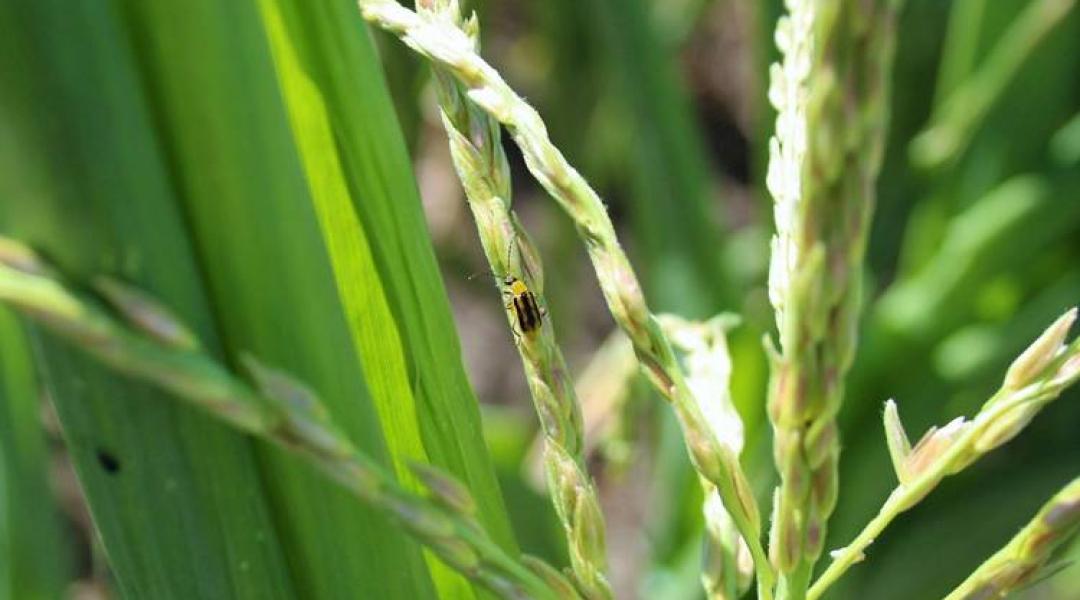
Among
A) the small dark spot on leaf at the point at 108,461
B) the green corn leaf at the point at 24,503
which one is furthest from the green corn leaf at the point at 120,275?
the green corn leaf at the point at 24,503

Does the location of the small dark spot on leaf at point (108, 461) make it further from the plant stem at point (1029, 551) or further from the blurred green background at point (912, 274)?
the blurred green background at point (912, 274)

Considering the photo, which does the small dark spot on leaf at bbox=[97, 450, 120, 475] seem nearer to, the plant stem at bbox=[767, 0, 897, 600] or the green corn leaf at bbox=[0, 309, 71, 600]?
the plant stem at bbox=[767, 0, 897, 600]

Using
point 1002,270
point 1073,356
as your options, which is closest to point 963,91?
point 1002,270

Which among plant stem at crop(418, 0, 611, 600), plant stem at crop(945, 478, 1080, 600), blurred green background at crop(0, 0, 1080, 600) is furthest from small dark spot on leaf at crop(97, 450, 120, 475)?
blurred green background at crop(0, 0, 1080, 600)

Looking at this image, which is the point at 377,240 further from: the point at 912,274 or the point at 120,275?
the point at 912,274

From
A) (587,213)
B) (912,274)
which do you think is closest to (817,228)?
(587,213)

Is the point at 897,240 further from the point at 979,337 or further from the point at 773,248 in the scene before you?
the point at 773,248

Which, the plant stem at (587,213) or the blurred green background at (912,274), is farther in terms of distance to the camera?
the blurred green background at (912,274)
